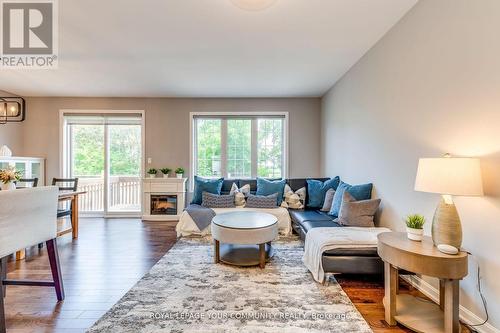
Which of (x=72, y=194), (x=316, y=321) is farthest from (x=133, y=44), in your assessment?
(x=316, y=321)

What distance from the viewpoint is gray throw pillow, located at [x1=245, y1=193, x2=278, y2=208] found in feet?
13.9

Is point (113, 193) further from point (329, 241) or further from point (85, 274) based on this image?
point (329, 241)

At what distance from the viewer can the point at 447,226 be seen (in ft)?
5.53

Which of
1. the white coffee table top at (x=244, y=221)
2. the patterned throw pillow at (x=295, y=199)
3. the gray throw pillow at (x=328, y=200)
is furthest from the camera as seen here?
the patterned throw pillow at (x=295, y=199)

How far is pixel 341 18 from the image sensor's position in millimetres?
2514

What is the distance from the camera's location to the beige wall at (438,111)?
1639 mm

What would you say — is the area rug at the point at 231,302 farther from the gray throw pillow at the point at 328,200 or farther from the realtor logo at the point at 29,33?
the realtor logo at the point at 29,33

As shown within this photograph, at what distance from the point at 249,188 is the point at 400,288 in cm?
285

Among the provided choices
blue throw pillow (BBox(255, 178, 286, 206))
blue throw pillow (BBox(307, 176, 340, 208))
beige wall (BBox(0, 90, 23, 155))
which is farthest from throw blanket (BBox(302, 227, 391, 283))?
beige wall (BBox(0, 90, 23, 155))

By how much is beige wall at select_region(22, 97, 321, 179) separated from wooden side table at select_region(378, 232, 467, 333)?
3.66m

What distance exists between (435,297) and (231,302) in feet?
5.80

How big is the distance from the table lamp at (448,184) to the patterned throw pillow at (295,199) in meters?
2.53

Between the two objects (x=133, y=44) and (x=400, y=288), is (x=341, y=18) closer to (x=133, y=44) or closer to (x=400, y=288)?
(x=133, y=44)

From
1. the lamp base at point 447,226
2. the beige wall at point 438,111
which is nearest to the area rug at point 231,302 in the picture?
the lamp base at point 447,226
